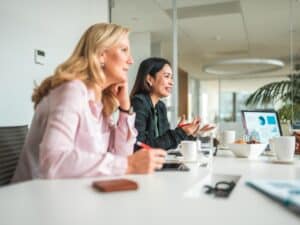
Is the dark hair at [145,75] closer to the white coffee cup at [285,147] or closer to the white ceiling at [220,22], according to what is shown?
the white coffee cup at [285,147]

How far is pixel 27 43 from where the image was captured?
2.04 meters

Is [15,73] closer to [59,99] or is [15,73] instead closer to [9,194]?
[59,99]

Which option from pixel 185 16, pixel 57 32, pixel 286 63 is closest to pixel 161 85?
pixel 57 32

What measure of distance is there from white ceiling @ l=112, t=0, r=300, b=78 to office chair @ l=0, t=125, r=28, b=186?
282 cm

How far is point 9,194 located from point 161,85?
5.16 feet

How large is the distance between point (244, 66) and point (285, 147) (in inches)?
218

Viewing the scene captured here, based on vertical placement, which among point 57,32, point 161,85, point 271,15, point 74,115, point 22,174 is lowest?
point 22,174

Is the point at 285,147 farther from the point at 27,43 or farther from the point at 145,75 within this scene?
the point at 27,43

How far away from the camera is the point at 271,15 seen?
13.4 feet

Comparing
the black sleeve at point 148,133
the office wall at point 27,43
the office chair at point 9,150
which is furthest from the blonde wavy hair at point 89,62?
the office wall at point 27,43

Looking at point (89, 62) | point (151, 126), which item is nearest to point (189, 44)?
point (151, 126)

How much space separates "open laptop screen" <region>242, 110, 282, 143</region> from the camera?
6.04 ft

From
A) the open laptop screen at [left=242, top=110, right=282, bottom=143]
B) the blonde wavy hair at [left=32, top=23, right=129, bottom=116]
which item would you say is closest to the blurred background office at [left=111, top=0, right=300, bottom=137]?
the open laptop screen at [left=242, top=110, right=282, bottom=143]

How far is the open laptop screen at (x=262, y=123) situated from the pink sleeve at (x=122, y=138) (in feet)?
2.49
